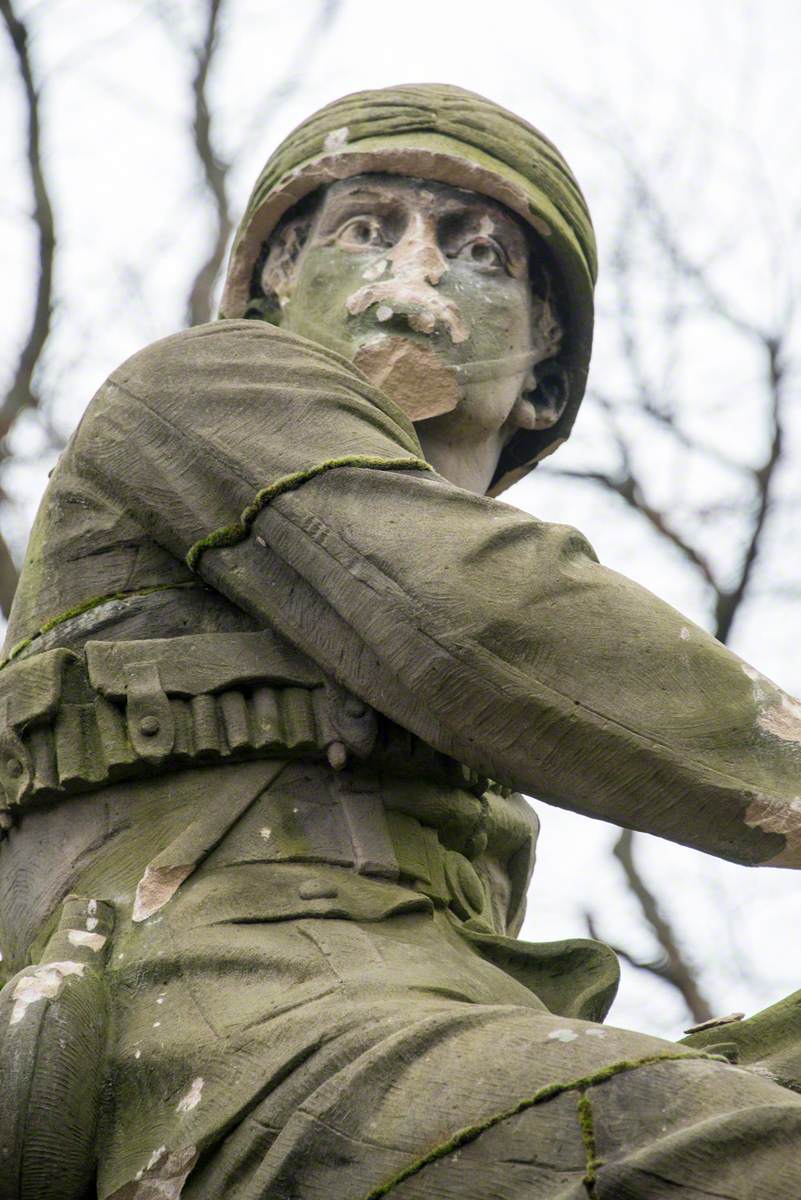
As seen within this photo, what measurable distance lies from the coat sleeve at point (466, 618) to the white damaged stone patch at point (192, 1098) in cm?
61

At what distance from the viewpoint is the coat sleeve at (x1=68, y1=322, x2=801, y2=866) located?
10.2 ft

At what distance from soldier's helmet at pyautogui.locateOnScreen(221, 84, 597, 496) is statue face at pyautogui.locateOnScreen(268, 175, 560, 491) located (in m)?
0.04

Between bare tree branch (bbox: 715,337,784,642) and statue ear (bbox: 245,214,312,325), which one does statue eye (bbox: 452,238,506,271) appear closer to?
statue ear (bbox: 245,214,312,325)

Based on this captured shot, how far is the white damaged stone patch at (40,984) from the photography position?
2965 millimetres

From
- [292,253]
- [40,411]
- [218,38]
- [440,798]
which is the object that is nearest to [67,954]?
[440,798]

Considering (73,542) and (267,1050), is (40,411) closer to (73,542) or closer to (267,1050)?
(73,542)

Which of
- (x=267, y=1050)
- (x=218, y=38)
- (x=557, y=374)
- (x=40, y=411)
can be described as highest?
(x=218, y=38)

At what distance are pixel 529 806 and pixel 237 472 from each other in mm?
933

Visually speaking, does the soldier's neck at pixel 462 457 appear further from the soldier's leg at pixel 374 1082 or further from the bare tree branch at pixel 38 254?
the bare tree branch at pixel 38 254

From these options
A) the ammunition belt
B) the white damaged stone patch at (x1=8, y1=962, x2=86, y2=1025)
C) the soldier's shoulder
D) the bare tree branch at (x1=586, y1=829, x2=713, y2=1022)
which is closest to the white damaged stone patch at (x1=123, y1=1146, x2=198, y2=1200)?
the white damaged stone patch at (x1=8, y1=962, x2=86, y2=1025)

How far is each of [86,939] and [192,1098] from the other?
33cm

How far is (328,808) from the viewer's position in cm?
337

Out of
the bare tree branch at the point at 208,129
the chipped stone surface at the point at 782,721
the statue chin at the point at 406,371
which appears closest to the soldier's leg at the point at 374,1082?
the chipped stone surface at the point at 782,721

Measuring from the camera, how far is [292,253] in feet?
15.1
